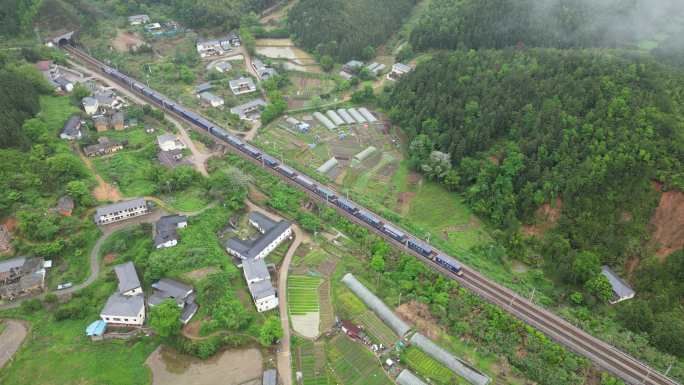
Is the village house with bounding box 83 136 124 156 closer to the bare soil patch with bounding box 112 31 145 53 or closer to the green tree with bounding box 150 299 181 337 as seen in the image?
the green tree with bounding box 150 299 181 337

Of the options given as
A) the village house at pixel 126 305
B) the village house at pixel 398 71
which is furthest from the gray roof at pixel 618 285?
the village house at pixel 398 71

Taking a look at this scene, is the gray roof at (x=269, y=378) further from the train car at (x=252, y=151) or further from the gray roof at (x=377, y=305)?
the train car at (x=252, y=151)

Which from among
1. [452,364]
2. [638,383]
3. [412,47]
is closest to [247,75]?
[412,47]

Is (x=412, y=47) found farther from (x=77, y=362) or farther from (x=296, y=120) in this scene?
(x=77, y=362)

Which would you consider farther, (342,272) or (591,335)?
(342,272)

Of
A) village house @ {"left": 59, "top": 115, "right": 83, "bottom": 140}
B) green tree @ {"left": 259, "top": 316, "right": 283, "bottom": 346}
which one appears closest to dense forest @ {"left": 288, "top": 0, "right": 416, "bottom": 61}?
village house @ {"left": 59, "top": 115, "right": 83, "bottom": 140}

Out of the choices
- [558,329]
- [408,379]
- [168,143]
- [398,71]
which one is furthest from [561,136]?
[168,143]

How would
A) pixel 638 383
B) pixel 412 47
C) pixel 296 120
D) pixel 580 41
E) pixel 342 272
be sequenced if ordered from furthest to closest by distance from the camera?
pixel 412 47 → pixel 580 41 → pixel 296 120 → pixel 342 272 → pixel 638 383
